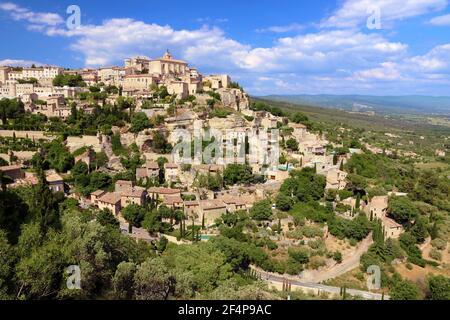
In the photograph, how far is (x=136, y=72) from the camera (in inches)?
1921

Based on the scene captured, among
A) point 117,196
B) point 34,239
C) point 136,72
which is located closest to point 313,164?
point 117,196

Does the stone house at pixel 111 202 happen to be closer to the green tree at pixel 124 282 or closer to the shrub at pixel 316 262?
the green tree at pixel 124 282

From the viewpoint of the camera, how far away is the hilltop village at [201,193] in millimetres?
17969

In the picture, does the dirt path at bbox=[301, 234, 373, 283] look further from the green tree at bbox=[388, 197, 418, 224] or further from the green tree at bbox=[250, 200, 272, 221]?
the green tree at bbox=[250, 200, 272, 221]

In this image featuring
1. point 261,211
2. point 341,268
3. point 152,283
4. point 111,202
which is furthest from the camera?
point 261,211

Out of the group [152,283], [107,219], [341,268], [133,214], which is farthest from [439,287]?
[107,219]

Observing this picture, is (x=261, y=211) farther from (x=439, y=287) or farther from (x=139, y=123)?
(x=139, y=123)

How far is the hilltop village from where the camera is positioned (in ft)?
59.0

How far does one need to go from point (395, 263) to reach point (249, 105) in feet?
95.3

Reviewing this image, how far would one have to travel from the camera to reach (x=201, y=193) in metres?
27.1

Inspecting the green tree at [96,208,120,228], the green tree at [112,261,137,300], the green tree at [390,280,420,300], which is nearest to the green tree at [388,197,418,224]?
the green tree at [390,280,420,300]
